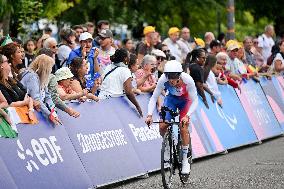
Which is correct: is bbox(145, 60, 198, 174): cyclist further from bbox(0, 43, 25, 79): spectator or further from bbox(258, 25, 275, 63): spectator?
bbox(258, 25, 275, 63): spectator

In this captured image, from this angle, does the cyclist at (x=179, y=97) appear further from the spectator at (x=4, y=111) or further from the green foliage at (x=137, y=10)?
the green foliage at (x=137, y=10)

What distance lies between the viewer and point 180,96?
14141 mm

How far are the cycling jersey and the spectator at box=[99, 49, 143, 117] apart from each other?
111cm

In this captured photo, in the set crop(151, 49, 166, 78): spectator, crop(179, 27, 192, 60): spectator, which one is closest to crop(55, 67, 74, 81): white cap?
crop(151, 49, 166, 78): spectator

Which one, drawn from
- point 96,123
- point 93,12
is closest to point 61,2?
point 93,12

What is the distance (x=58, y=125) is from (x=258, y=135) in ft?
27.1

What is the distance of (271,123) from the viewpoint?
70.7 ft

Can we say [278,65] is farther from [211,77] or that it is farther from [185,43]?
[211,77]

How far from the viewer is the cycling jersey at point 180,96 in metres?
13.8

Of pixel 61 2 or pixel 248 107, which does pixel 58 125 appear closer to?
pixel 248 107

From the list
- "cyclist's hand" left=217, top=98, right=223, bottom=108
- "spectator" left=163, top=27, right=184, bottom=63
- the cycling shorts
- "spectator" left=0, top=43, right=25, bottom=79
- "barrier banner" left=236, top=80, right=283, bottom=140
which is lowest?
"barrier banner" left=236, top=80, right=283, bottom=140

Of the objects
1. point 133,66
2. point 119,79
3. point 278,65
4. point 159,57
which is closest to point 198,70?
point 159,57

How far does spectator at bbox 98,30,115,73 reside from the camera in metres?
17.2

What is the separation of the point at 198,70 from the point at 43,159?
627 centimetres
